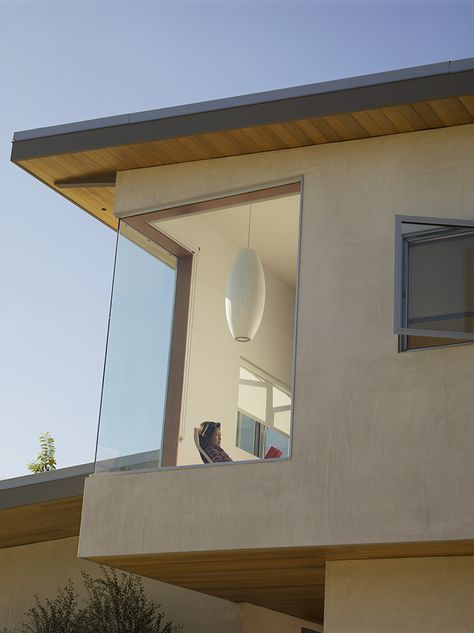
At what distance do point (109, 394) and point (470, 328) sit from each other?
316 cm

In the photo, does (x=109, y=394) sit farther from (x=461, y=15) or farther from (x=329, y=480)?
(x=461, y=15)

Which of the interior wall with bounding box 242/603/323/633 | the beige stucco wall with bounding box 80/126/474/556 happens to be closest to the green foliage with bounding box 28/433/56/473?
the interior wall with bounding box 242/603/323/633

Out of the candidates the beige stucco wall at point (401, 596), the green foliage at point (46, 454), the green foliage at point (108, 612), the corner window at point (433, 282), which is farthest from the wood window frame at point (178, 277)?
the green foliage at point (46, 454)

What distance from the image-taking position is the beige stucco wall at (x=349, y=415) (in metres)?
7.70

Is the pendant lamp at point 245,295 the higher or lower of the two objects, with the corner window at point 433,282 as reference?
higher

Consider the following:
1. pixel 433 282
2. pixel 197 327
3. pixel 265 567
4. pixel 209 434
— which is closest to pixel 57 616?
pixel 265 567

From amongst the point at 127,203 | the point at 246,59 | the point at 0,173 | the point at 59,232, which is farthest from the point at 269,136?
the point at 0,173

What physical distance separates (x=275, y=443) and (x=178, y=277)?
1695mm

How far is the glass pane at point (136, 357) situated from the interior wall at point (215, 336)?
284mm

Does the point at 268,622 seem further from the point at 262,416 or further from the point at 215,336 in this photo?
the point at 215,336

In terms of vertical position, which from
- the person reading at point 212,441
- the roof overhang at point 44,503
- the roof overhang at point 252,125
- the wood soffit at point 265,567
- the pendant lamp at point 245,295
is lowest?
the wood soffit at point 265,567

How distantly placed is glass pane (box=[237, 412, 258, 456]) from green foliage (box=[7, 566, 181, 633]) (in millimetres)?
1901

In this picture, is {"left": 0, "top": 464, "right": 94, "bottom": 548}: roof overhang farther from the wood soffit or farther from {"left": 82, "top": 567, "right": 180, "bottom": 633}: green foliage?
the wood soffit

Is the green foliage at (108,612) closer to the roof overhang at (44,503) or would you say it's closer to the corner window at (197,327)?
the roof overhang at (44,503)
